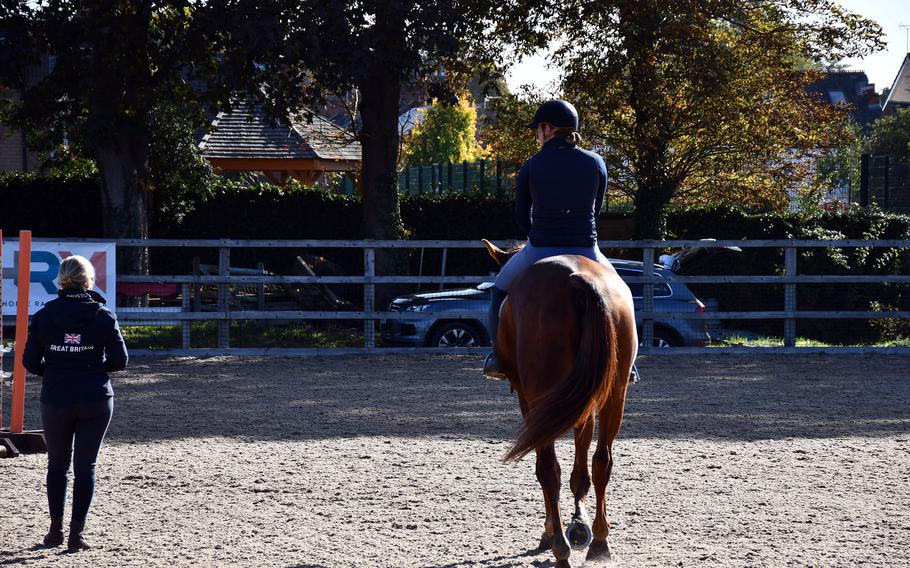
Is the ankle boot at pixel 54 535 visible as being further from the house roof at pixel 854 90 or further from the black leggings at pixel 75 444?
the house roof at pixel 854 90

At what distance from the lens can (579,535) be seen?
5492mm

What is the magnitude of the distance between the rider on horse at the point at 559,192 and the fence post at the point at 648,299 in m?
9.51

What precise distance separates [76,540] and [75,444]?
0.51 m

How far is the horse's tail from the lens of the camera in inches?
208

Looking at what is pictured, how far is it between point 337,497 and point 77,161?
1809 cm

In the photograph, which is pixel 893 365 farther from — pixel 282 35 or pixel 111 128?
pixel 111 128

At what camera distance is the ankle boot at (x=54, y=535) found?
19.4 feet

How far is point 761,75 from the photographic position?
21.1 m

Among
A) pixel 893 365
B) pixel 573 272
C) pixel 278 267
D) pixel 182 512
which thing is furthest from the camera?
pixel 278 267

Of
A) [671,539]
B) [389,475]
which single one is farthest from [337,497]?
[671,539]

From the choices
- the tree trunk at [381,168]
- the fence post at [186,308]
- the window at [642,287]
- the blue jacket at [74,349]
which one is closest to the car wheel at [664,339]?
the window at [642,287]

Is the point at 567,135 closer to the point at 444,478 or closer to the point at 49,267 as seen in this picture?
the point at 444,478

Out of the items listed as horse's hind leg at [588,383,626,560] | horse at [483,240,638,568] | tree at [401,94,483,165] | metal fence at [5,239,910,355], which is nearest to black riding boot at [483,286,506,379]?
horse at [483,240,638,568]

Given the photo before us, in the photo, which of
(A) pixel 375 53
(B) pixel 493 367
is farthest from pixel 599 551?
(A) pixel 375 53
